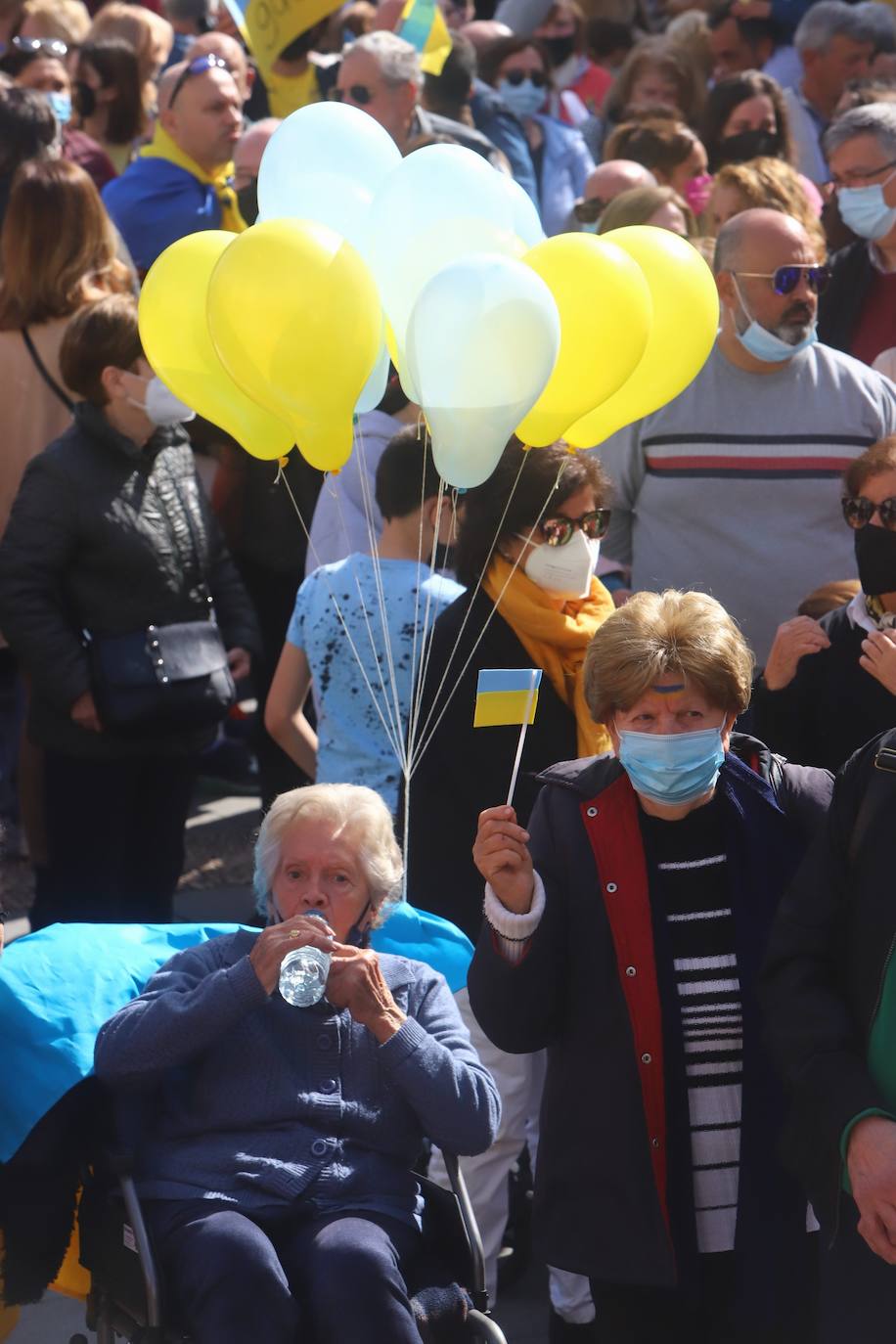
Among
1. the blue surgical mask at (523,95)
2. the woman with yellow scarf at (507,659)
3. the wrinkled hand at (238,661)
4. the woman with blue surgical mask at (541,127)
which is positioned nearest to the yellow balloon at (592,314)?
Result: the woman with yellow scarf at (507,659)

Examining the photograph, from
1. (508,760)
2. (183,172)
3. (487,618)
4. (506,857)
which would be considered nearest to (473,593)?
(487,618)

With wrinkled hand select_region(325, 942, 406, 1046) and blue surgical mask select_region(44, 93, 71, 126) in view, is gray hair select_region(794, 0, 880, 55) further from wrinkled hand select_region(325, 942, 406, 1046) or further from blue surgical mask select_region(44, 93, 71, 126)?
wrinkled hand select_region(325, 942, 406, 1046)

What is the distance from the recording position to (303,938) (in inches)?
124

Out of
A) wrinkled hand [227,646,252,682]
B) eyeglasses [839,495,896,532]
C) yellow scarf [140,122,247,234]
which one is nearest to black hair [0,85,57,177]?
yellow scarf [140,122,247,234]

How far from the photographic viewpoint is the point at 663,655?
2.98 meters

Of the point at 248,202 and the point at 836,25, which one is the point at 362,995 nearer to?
the point at 248,202

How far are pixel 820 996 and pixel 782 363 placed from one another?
2.44 metres

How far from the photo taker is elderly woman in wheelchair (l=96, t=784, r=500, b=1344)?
3002 millimetres

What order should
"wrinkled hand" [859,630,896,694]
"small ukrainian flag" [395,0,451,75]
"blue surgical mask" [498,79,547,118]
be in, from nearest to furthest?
1. "wrinkled hand" [859,630,896,694]
2. "small ukrainian flag" [395,0,451,75]
3. "blue surgical mask" [498,79,547,118]

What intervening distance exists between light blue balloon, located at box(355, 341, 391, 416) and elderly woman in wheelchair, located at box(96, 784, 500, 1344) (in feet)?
3.40

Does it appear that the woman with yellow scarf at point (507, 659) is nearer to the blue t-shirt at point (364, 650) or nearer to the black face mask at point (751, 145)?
the blue t-shirt at point (364, 650)

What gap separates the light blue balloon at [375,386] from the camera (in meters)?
3.72

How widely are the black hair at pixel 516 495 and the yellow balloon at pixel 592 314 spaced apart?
29 cm

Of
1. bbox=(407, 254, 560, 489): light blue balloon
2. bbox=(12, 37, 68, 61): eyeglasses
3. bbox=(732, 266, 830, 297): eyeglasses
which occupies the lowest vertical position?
bbox=(12, 37, 68, 61): eyeglasses
